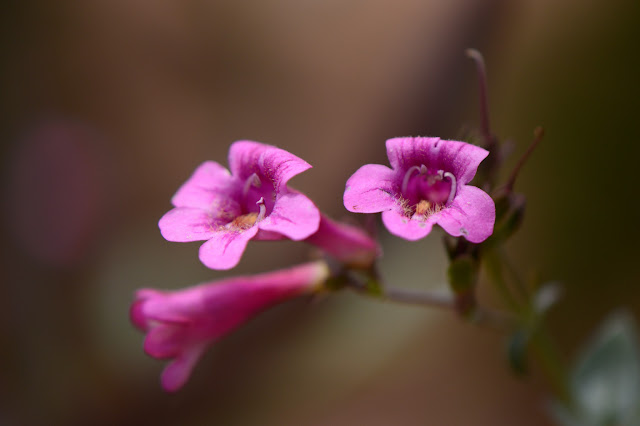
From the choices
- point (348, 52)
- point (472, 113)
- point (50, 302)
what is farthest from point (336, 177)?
point (50, 302)

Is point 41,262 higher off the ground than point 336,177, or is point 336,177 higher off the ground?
point 336,177

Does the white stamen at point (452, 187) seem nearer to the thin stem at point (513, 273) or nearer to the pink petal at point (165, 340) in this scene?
the thin stem at point (513, 273)

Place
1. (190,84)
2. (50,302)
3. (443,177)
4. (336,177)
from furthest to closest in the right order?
(190,84) < (336,177) < (50,302) < (443,177)

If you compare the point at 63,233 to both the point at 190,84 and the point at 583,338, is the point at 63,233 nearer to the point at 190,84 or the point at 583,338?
the point at 190,84

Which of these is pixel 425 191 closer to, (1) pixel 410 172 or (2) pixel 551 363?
(1) pixel 410 172

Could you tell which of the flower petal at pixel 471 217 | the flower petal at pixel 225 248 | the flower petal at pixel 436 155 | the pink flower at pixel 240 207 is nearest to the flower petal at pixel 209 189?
the pink flower at pixel 240 207

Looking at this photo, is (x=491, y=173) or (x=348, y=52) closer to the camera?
(x=491, y=173)

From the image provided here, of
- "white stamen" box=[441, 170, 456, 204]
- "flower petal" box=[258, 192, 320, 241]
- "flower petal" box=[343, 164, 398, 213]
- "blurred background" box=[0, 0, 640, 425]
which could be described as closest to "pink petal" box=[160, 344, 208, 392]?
"flower petal" box=[258, 192, 320, 241]
